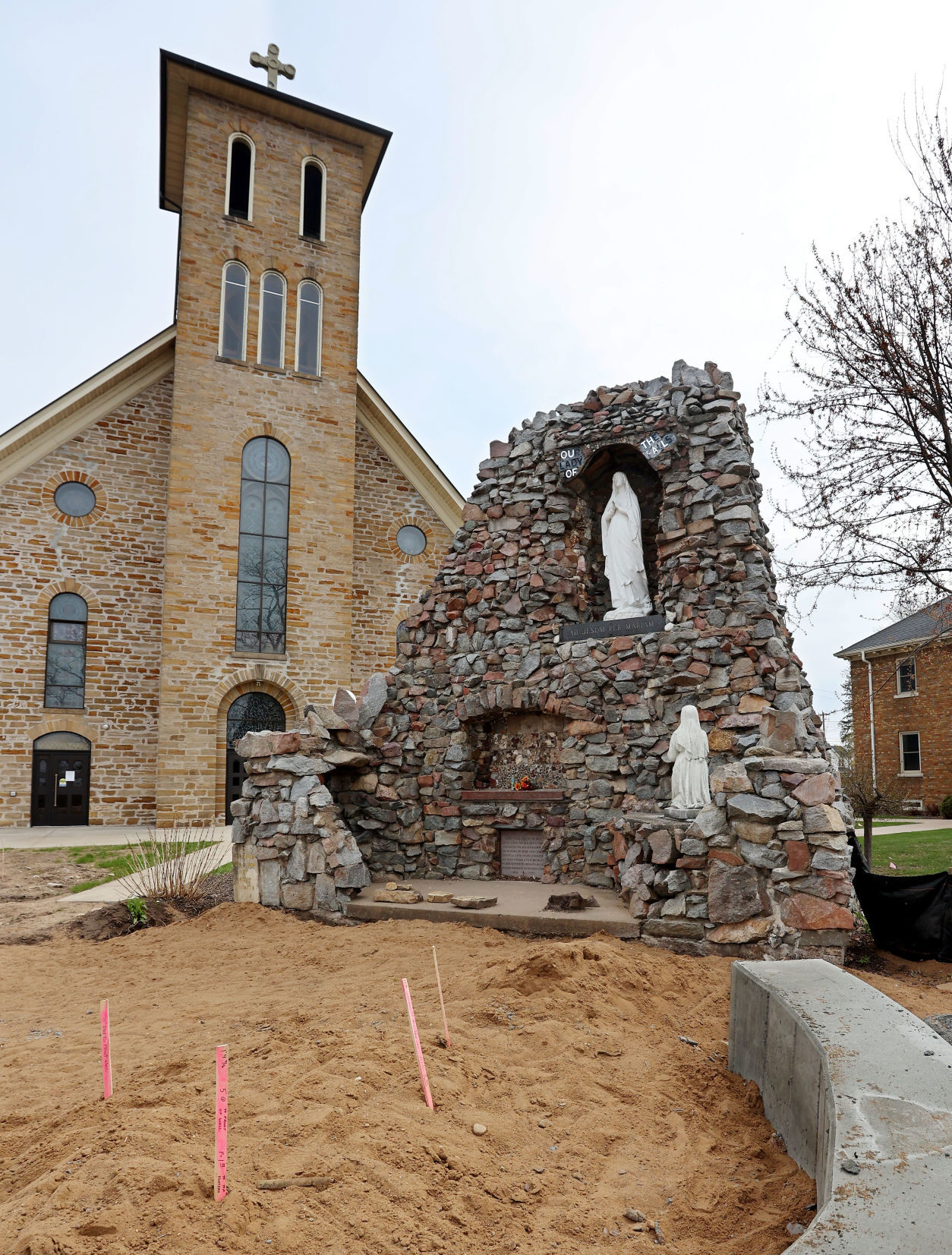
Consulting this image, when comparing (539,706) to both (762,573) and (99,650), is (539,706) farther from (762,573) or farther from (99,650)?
(99,650)

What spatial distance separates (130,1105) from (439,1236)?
1637mm

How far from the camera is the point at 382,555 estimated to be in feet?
64.3

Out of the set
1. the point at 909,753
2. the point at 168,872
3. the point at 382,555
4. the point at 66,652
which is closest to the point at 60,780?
the point at 66,652

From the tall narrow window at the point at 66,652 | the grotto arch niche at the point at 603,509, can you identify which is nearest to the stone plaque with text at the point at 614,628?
the grotto arch niche at the point at 603,509

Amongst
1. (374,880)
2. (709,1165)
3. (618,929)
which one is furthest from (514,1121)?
(374,880)

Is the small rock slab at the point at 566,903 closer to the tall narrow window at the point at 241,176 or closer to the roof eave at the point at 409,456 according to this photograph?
the roof eave at the point at 409,456

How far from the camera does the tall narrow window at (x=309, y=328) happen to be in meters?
19.0

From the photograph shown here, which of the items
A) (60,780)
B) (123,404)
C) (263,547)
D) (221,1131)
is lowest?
(221,1131)

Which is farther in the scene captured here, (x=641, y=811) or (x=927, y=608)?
(x=927, y=608)

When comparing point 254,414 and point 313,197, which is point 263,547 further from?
point 313,197

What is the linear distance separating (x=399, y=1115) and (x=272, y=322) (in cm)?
1830

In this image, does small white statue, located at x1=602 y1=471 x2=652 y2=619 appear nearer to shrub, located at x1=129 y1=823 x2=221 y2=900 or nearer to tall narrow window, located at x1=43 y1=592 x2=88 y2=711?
shrub, located at x1=129 y1=823 x2=221 y2=900

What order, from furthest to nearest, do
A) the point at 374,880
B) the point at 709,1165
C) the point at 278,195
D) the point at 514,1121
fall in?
1. the point at 278,195
2. the point at 374,880
3. the point at 514,1121
4. the point at 709,1165

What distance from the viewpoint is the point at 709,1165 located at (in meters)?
3.40
